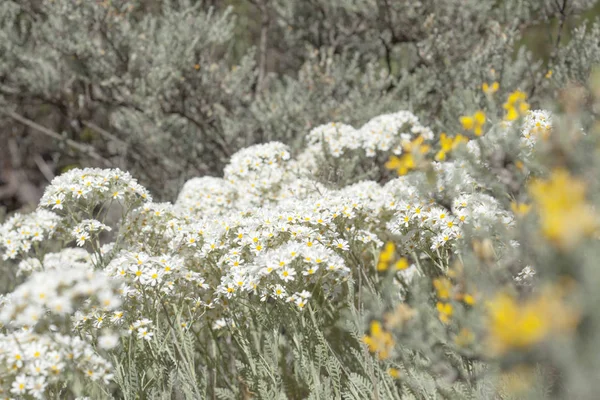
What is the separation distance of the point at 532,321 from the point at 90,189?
239 cm

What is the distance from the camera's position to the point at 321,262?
7.90 ft

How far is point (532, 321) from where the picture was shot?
0.99m

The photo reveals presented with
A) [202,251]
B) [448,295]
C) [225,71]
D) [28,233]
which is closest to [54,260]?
[28,233]

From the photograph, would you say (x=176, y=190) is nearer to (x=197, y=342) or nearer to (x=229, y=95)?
(x=229, y=95)

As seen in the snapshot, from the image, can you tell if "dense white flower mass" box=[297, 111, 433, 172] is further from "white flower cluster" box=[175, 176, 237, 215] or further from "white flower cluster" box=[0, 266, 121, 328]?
"white flower cluster" box=[0, 266, 121, 328]

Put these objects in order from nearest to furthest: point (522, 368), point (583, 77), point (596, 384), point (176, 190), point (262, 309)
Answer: point (596, 384) < point (522, 368) < point (262, 309) < point (583, 77) < point (176, 190)

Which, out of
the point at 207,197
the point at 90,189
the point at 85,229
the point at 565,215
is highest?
the point at 207,197

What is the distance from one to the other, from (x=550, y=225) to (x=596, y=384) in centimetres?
30

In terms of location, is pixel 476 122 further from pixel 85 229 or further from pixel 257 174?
pixel 257 174

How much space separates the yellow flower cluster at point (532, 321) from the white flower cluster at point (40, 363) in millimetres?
1445

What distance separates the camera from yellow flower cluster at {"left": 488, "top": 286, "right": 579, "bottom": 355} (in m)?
0.98

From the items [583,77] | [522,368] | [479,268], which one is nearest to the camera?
[522,368]

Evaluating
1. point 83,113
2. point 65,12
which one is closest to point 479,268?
point 65,12

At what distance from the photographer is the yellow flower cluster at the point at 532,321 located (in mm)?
984
